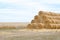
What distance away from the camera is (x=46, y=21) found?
5719cm

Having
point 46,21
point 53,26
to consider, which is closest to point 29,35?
point 53,26

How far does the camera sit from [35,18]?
63.1 m

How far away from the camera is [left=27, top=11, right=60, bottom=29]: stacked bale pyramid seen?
54.8 metres

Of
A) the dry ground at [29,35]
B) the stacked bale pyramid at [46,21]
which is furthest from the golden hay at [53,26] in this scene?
the dry ground at [29,35]

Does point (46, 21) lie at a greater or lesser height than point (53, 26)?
greater

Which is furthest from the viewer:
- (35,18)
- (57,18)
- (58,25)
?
(35,18)

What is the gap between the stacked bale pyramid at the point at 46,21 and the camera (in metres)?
54.8

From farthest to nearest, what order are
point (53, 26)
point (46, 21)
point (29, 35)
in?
point (46, 21)
point (53, 26)
point (29, 35)

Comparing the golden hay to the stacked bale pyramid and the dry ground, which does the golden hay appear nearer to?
the stacked bale pyramid

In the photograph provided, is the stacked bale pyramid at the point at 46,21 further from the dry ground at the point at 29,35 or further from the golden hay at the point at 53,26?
the dry ground at the point at 29,35

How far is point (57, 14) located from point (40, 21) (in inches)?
200

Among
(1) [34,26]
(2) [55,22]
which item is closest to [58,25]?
(2) [55,22]

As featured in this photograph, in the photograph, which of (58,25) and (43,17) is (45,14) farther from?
(58,25)

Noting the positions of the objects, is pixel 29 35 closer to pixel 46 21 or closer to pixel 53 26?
pixel 53 26
